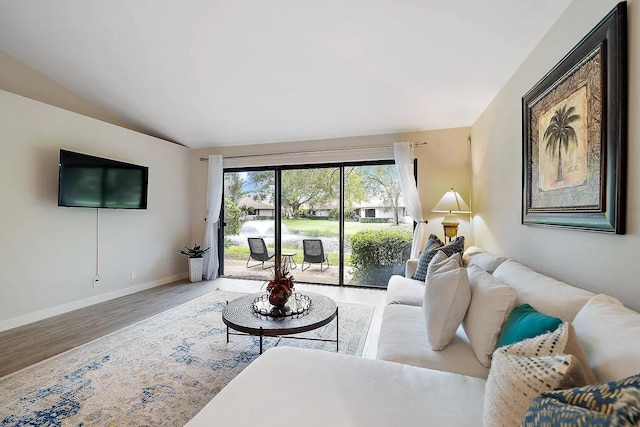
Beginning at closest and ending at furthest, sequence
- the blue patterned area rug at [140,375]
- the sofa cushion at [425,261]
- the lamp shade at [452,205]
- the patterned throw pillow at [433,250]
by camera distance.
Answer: the blue patterned area rug at [140,375] < the patterned throw pillow at [433,250] < the sofa cushion at [425,261] < the lamp shade at [452,205]

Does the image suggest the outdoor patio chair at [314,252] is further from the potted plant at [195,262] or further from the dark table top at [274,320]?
the dark table top at [274,320]

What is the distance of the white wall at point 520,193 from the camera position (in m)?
1.20

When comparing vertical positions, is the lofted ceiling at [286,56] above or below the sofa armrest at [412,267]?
above

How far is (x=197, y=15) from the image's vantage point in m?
2.46

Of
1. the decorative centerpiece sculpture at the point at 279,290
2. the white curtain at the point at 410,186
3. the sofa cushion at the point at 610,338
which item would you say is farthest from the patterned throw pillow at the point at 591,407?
the white curtain at the point at 410,186

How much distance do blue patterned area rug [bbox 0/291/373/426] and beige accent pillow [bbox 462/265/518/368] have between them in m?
1.20

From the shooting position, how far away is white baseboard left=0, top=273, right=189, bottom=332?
290 cm

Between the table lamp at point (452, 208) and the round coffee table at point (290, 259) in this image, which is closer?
the table lamp at point (452, 208)

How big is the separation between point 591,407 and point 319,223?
4.18 m

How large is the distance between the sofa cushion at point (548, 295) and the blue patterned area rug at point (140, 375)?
1.39 meters

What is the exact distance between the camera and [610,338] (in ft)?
2.74

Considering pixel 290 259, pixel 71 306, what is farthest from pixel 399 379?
pixel 71 306

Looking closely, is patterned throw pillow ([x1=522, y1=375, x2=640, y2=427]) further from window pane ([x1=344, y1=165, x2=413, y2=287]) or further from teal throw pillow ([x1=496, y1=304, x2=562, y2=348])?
window pane ([x1=344, y1=165, x2=413, y2=287])

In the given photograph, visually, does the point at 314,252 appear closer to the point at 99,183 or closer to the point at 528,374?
the point at 99,183
